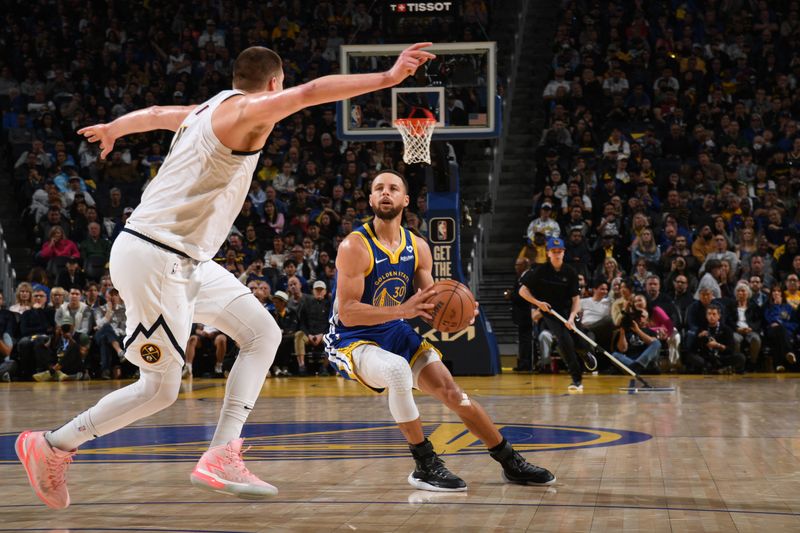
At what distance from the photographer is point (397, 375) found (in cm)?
582

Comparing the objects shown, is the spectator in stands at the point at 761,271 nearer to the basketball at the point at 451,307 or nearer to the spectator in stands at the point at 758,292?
the spectator in stands at the point at 758,292

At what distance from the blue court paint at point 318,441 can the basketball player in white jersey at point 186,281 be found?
1845mm

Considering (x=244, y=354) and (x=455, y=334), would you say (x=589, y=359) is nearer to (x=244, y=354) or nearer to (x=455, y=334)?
(x=455, y=334)

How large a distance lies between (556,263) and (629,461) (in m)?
6.43

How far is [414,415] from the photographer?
5883mm

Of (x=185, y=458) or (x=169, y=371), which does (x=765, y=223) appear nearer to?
(x=185, y=458)

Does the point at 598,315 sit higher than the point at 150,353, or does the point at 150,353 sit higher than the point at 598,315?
the point at 150,353

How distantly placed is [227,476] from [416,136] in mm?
8873

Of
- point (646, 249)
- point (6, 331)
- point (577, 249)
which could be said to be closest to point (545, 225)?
point (577, 249)

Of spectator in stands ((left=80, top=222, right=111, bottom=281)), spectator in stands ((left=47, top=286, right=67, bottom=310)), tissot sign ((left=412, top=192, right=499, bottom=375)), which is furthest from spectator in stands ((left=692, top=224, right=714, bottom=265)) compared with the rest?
spectator in stands ((left=47, top=286, right=67, bottom=310))

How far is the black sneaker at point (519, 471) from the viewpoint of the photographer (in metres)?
5.83

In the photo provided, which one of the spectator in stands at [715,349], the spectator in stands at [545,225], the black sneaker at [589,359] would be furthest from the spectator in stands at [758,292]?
the spectator in stands at [545,225]

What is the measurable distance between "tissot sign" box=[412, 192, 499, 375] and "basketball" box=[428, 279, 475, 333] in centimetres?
893

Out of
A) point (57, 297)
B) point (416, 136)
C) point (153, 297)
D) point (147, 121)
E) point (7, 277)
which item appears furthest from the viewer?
point (7, 277)
